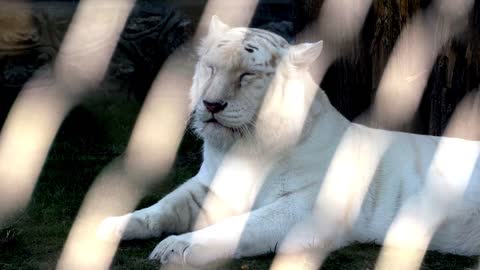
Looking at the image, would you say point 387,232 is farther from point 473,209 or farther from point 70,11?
point 70,11

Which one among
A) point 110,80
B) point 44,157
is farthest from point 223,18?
point 44,157

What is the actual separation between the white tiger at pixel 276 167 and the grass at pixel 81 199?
0.25 feet

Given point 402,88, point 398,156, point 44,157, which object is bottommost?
point 44,157

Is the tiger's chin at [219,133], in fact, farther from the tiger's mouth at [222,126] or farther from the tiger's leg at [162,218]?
the tiger's leg at [162,218]

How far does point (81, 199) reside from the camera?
3.29 meters

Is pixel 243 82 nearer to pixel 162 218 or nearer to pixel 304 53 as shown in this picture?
pixel 304 53

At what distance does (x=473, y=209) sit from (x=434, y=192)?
146 mm

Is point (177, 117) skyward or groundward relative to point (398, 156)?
groundward

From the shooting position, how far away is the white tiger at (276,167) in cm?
256

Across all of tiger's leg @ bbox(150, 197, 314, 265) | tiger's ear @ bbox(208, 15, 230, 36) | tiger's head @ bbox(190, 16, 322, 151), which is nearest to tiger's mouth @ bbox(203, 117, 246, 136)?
tiger's head @ bbox(190, 16, 322, 151)

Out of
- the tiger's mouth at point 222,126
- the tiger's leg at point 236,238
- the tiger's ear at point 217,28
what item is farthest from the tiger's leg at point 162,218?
the tiger's ear at point 217,28

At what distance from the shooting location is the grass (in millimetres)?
2529

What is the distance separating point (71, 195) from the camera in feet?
11.0

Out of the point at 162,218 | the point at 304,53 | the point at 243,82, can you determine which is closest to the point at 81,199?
the point at 162,218
